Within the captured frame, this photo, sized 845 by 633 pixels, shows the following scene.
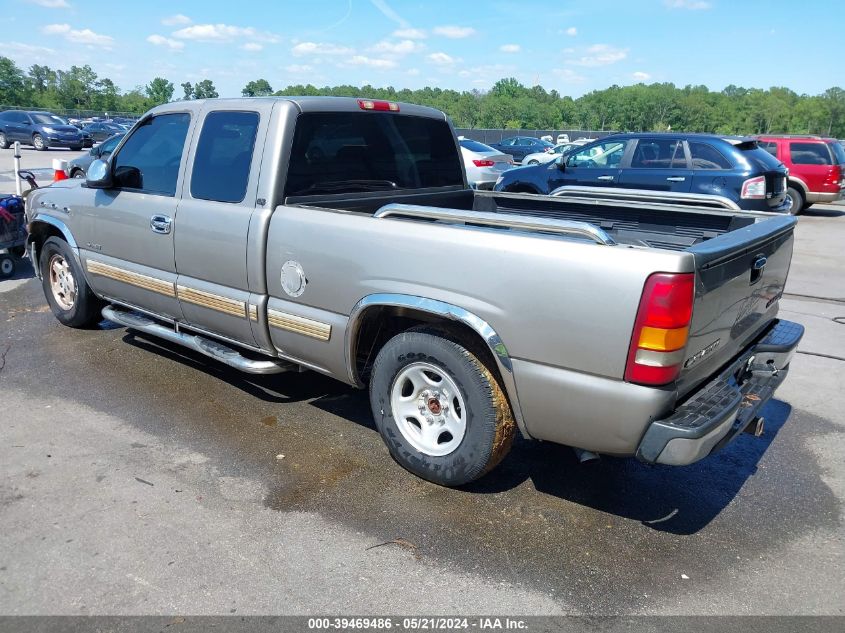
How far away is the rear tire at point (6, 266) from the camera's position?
8148 millimetres

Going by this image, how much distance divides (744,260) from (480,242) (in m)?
1.26

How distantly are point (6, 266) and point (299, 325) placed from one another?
618cm

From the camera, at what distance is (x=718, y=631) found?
2592 millimetres

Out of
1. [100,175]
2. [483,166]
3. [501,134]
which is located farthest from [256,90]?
[100,175]

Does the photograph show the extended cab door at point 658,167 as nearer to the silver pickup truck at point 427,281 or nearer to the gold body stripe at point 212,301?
the silver pickup truck at point 427,281

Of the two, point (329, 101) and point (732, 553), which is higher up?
point (329, 101)

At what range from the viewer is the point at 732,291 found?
3148 millimetres

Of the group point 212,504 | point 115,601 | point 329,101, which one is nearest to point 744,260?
point 329,101

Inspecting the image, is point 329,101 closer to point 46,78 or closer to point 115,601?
point 115,601

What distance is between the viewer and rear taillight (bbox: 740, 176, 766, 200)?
377 inches

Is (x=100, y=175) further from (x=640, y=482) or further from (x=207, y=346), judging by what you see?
(x=640, y=482)

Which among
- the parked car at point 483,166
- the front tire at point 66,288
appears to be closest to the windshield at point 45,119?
the parked car at point 483,166

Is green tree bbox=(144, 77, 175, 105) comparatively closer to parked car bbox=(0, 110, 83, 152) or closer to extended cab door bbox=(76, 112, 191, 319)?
parked car bbox=(0, 110, 83, 152)

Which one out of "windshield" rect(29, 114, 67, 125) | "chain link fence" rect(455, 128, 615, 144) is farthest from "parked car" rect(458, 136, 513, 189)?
"chain link fence" rect(455, 128, 615, 144)
